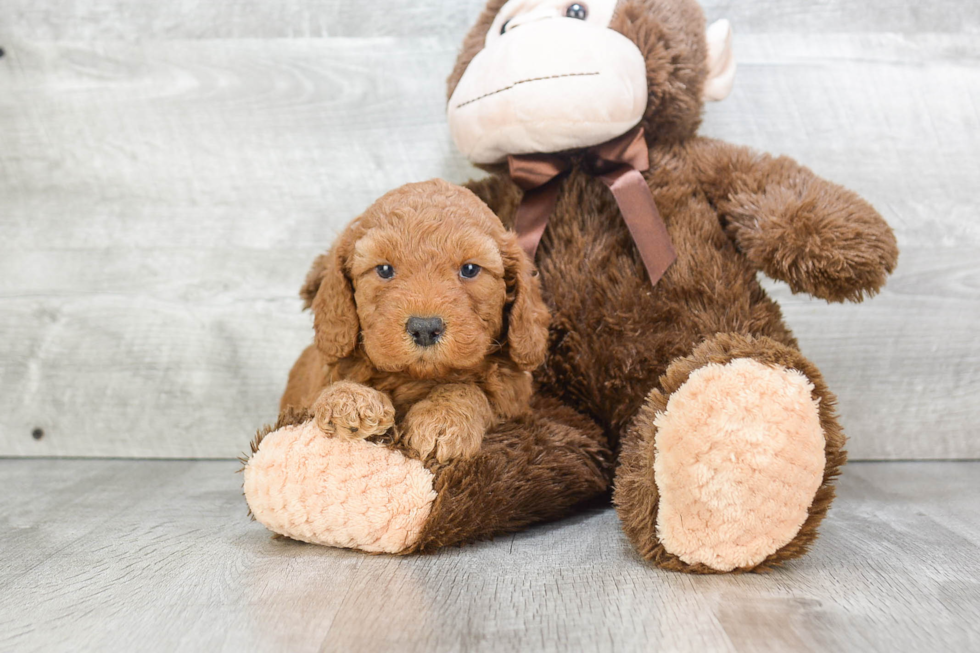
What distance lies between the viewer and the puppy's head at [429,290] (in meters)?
0.86

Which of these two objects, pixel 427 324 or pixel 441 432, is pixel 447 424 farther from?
pixel 427 324

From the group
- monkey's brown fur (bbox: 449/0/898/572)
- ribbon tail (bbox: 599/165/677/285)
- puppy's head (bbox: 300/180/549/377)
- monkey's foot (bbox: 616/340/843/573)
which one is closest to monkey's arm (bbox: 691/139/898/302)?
monkey's brown fur (bbox: 449/0/898/572)

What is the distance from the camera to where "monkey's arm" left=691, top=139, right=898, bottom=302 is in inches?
38.6

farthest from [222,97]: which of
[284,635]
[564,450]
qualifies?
[284,635]

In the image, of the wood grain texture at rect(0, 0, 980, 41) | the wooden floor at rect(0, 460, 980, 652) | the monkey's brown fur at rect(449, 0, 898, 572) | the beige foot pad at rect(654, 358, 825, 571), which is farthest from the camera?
the wood grain texture at rect(0, 0, 980, 41)

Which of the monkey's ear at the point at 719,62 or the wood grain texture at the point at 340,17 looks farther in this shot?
the wood grain texture at the point at 340,17

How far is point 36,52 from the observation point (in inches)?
59.1

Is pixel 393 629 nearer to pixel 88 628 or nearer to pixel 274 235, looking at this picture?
pixel 88 628

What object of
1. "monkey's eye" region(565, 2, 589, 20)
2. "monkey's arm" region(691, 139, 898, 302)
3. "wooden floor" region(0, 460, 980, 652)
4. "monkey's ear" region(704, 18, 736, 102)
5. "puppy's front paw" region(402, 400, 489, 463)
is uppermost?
"monkey's eye" region(565, 2, 589, 20)

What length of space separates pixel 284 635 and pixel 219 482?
2.32ft

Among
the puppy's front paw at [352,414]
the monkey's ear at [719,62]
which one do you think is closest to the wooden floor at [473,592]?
the puppy's front paw at [352,414]

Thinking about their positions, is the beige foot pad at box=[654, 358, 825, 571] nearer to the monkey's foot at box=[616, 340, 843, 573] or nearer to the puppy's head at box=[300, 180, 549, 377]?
the monkey's foot at box=[616, 340, 843, 573]

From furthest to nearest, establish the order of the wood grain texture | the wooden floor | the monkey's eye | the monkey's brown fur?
1. the wood grain texture
2. the monkey's eye
3. the monkey's brown fur
4. the wooden floor

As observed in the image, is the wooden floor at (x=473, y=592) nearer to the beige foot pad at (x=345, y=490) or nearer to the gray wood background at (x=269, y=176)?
the beige foot pad at (x=345, y=490)
